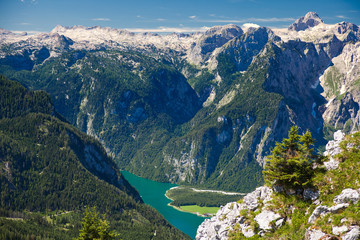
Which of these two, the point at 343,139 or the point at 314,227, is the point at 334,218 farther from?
the point at 343,139

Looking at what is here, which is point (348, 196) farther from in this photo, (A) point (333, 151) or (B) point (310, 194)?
(A) point (333, 151)

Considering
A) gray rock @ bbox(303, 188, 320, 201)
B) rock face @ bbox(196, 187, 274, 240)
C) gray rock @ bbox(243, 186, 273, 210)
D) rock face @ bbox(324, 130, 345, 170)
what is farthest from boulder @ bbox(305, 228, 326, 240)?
rock face @ bbox(324, 130, 345, 170)

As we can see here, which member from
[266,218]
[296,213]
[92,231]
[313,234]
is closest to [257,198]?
[266,218]

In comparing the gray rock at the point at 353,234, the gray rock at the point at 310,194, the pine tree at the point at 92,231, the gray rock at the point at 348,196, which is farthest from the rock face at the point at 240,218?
the pine tree at the point at 92,231

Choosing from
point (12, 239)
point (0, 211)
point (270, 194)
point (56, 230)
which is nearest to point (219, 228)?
point (270, 194)

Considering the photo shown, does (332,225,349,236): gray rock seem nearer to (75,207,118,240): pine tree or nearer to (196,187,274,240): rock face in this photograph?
(196,187,274,240): rock face
